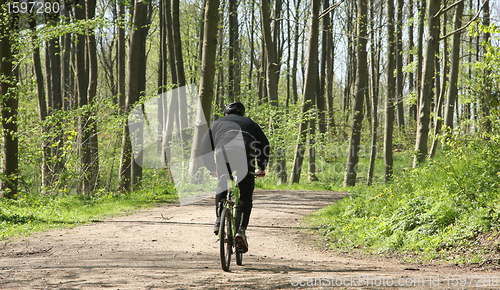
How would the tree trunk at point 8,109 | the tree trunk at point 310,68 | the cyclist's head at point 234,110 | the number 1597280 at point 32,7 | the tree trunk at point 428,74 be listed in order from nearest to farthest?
1. the cyclist's head at point 234,110
2. the tree trunk at point 8,109
3. the number 1597280 at point 32,7
4. the tree trunk at point 428,74
5. the tree trunk at point 310,68

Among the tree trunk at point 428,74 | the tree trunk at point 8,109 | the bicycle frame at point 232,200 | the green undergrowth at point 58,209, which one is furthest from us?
the tree trunk at point 428,74

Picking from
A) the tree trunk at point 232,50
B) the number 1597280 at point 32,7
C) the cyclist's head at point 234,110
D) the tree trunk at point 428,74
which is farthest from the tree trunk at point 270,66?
the cyclist's head at point 234,110

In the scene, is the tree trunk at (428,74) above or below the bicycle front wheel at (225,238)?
above

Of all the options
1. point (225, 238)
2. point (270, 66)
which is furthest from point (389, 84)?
point (225, 238)

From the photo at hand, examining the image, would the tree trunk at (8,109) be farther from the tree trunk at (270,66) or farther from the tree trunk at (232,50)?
the tree trunk at (232,50)

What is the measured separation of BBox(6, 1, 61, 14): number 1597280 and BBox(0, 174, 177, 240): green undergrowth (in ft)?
14.9

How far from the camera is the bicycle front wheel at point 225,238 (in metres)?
4.27

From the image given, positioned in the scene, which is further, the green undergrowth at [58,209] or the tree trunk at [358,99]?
the tree trunk at [358,99]

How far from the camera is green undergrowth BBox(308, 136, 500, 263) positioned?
4.97m

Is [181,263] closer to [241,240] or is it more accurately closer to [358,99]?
[241,240]

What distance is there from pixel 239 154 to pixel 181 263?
1613 mm

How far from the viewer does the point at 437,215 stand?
5.71 m

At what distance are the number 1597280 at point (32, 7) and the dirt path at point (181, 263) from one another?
5.74m

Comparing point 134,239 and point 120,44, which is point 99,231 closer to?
point 134,239
